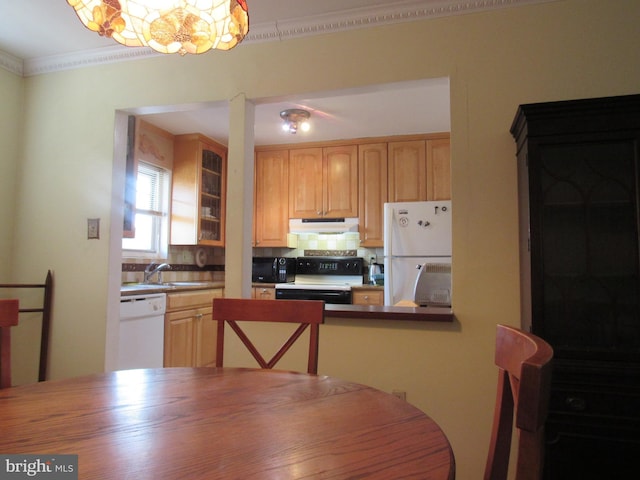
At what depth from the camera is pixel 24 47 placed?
249 centimetres

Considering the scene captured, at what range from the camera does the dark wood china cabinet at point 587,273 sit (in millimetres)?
1422

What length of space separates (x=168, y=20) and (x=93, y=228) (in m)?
1.78

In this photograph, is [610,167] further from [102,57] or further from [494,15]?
[102,57]

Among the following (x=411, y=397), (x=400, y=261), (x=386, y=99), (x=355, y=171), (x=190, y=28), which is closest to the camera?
(x=190, y=28)

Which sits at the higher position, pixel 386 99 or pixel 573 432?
pixel 386 99

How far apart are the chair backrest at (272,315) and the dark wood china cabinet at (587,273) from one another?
858 mm

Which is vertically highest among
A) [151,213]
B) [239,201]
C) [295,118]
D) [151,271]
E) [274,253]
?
[295,118]

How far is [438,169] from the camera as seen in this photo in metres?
3.90

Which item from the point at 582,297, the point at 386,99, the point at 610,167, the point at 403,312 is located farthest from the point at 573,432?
the point at 386,99

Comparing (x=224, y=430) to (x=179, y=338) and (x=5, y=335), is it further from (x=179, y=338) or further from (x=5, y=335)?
(x=179, y=338)

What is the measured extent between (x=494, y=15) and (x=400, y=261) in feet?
6.86

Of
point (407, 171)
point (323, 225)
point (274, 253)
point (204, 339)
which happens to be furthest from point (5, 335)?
point (274, 253)

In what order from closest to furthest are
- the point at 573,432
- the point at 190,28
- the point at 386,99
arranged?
1. the point at 190,28
2. the point at 573,432
3. the point at 386,99

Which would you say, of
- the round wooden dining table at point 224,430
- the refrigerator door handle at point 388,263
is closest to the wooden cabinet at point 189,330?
the refrigerator door handle at point 388,263
